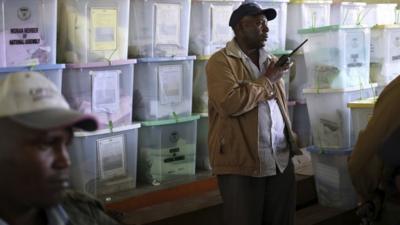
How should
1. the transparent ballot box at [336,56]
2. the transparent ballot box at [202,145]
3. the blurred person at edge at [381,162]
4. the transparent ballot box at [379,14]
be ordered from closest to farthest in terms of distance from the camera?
the blurred person at edge at [381,162]
the transparent ballot box at [336,56]
the transparent ballot box at [202,145]
the transparent ballot box at [379,14]

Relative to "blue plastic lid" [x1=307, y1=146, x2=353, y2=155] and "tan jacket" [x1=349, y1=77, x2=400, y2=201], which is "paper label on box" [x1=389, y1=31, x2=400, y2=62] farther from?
"tan jacket" [x1=349, y1=77, x2=400, y2=201]

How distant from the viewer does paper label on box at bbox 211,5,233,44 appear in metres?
3.54

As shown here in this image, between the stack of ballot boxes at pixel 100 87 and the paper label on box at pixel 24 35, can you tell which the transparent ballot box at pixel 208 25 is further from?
the paper label on box at pixel 24 35

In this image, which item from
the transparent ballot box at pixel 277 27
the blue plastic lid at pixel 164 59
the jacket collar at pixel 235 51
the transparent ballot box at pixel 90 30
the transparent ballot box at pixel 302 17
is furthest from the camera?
the transparent ballot box at pixel 302 17

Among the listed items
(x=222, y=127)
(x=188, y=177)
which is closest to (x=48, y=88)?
(x=222, y=127)

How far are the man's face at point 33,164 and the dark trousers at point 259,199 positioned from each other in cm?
152

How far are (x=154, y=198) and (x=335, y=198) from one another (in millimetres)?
1236

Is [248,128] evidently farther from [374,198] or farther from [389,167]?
[389,167]

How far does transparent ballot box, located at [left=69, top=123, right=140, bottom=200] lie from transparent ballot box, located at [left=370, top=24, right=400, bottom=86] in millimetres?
1834

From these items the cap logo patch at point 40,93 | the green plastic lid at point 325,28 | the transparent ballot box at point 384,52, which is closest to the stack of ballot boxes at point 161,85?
the green plastic lid at point 325,28

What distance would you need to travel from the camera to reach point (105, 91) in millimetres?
3088

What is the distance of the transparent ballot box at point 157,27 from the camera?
10.7 feet

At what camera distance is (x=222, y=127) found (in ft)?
8.29

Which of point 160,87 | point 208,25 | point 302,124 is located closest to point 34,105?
point 160,87
